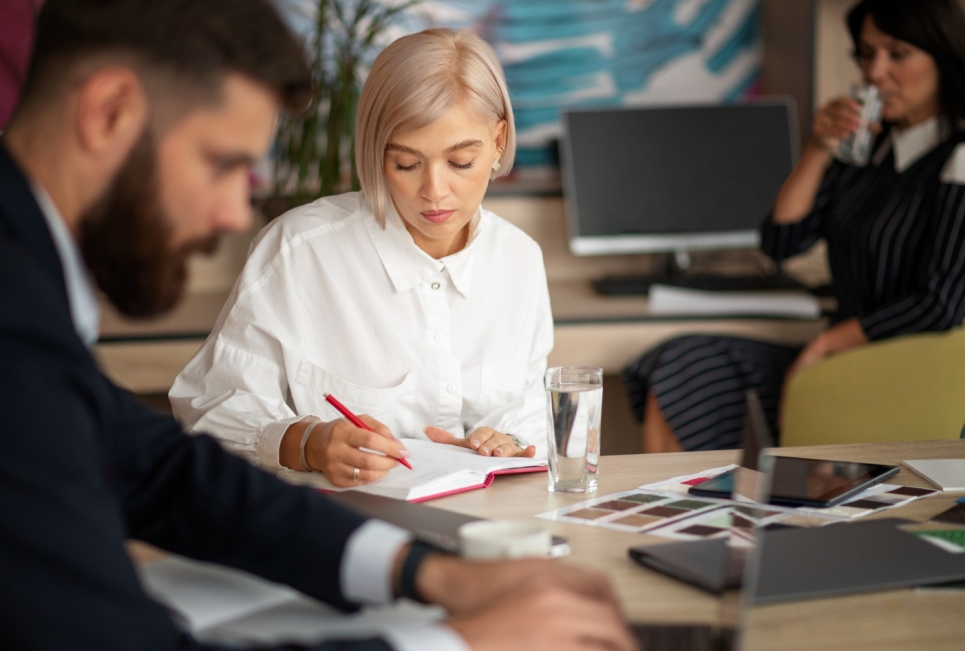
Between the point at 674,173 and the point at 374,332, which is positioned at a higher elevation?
the point at 674,173

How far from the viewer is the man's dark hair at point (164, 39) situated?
2.47 ft

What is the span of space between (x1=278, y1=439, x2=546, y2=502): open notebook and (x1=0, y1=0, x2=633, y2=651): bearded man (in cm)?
20

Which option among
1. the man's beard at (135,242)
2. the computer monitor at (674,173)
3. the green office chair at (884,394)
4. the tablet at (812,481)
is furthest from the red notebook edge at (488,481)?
the computer monitor at (674,173)

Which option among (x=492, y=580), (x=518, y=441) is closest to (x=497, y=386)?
(x=518, y=441)

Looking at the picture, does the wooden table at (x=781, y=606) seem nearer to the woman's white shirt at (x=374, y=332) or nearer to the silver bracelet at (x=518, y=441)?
the silver bracelet at (x=518, y=441)

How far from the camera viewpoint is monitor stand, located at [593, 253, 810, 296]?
2.87 metres

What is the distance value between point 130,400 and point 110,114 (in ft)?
1.10

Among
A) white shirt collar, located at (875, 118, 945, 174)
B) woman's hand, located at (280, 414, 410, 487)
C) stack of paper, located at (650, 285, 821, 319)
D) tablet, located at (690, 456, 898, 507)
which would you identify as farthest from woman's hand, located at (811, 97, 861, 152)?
woman's hand, located at (280, 414, 410, 487)

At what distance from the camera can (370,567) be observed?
33.2 inches

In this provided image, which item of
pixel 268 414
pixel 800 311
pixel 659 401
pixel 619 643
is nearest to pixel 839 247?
pixel 800 311

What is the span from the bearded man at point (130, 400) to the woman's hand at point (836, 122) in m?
1.94

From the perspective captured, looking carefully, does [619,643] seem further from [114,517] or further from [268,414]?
[268,414]

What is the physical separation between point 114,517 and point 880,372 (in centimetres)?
182

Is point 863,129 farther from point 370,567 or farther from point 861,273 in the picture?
point 370,567
